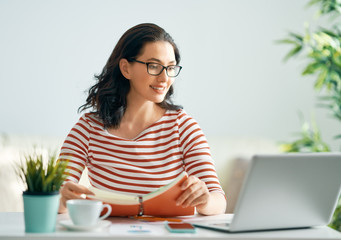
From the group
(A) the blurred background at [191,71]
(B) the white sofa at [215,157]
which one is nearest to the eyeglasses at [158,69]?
(B) the white sofa at [215,157]

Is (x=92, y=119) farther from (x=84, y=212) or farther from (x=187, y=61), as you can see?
(x=187, y=61)

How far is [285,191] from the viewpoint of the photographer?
1067 mm

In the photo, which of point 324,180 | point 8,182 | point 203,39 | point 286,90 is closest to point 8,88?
point 8,182

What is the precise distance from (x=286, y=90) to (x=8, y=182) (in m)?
1.99

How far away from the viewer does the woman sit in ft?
5.23

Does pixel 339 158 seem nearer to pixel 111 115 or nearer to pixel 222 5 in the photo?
pixel 111 115

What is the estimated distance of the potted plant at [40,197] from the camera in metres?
1.02

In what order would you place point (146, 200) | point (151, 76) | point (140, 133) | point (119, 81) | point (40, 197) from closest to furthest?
point (40, 197)
point (146, 200)
point (151, 76)
point (140, 133)
point (119, 81)

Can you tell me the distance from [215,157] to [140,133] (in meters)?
1.47

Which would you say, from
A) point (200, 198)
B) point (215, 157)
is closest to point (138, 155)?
point (200, 198)

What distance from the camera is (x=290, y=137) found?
11.1 feet

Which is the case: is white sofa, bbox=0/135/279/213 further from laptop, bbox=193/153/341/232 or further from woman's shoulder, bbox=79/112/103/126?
laptop, bbox=193/153/341/232

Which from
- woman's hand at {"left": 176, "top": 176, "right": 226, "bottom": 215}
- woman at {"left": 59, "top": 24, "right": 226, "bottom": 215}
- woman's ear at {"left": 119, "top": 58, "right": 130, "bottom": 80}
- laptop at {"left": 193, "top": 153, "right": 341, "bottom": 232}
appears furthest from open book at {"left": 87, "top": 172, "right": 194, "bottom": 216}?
woman's ear at {"left": 119, "top": 58, "right": 130, "bottom": 80}

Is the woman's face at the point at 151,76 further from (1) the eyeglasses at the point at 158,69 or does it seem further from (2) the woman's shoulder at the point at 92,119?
(2) the woman's shoulder at the point at 92,119
